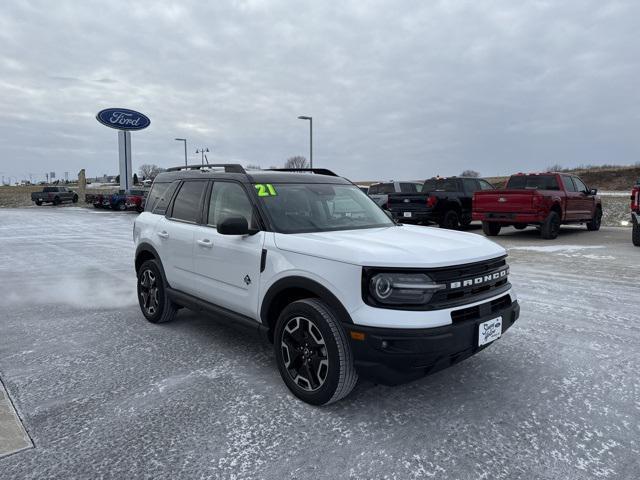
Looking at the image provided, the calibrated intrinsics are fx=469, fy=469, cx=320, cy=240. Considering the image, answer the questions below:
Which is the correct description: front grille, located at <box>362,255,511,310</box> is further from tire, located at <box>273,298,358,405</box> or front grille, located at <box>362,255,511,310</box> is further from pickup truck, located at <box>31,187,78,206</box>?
pickup truck, located at <box>31,187,78,206</box>

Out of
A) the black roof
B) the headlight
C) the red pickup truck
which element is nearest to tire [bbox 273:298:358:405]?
the headlight

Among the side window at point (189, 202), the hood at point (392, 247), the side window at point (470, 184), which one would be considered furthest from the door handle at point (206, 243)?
the side window at point (470, 184)

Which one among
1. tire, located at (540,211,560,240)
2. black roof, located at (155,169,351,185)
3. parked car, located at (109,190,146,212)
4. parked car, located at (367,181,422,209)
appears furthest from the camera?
parked car, located at (109,190,146,212)

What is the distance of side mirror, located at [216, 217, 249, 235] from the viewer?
369cm

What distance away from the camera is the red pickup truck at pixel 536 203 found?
12734 mm

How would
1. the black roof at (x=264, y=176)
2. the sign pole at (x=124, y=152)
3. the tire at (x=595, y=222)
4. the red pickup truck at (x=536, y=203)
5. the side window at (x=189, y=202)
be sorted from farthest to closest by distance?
the sign pole at (x=124, y=152)
the tire at (x=595, y=222)
the red pickup truck at (x=536, y=203)
the side window at (x=189, y=202)
the black roof at (x=264, y=176)

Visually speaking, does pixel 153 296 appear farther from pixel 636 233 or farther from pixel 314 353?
pixel 636 233

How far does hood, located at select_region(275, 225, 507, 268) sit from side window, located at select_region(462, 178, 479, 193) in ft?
44.5

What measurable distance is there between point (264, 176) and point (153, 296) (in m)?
2.16

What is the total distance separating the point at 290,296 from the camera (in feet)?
11.9

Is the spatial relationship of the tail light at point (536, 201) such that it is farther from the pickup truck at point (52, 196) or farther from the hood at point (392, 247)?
the pickup truck at point (52, 196)

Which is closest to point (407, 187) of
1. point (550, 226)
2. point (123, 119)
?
point (550, 226)

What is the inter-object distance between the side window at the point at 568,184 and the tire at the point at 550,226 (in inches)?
45.4

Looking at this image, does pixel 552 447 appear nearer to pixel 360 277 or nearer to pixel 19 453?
pixel 360 277
